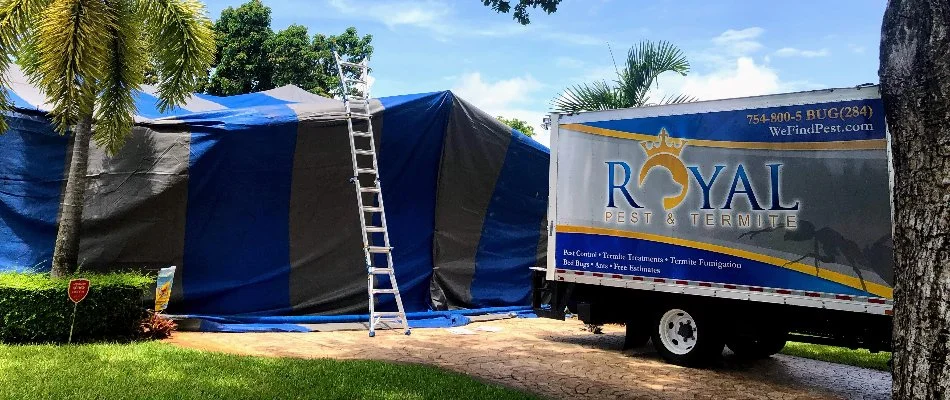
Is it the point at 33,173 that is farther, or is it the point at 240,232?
the point at 240,232

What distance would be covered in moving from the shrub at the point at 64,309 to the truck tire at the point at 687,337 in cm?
586

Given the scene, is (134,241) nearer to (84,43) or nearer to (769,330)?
(84,43)

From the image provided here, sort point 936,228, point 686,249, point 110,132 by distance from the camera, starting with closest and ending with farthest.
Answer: point 936,228 < point 686,249 < point 110,132

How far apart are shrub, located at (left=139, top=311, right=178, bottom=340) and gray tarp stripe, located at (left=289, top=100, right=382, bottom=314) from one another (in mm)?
1926

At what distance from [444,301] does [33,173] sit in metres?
5.88

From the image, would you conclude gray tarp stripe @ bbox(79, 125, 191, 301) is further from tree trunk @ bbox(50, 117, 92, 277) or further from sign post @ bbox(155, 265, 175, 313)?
tree trunk @ bbox(50, 117, 92, 277)

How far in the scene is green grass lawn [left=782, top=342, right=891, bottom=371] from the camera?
8.48 m

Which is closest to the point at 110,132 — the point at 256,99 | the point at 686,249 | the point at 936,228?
the point at 256,99

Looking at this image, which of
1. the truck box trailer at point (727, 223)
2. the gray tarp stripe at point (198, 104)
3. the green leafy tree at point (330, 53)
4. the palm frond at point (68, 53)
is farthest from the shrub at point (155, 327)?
the green leafy tree at point (330, 53)

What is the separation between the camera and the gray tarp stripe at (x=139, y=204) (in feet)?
29.0

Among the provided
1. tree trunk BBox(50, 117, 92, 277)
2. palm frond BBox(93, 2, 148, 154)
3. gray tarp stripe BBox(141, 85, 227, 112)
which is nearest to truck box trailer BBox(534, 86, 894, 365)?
palm frond BBox(93, 2, 148, 154)

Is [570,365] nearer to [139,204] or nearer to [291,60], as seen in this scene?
[139,204]

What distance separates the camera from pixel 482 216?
12.1 metres

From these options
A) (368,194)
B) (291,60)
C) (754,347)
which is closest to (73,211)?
(368,194)
